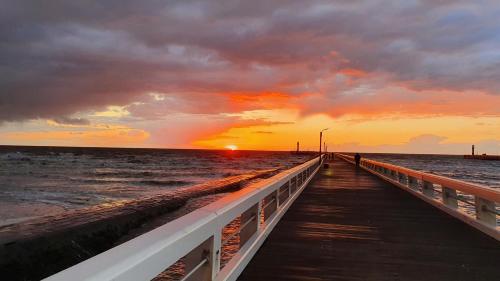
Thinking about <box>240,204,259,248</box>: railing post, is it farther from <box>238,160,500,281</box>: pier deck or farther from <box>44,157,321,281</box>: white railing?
<box>238,160,500,281</box>: pier deck

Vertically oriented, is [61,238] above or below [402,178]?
below

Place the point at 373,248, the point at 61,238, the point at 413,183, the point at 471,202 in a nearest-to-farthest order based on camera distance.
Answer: the point at 373,248
the point at 471,202
the point at 61,238
the point at 413,183

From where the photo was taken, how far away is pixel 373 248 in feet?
24.3

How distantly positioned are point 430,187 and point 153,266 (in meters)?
14.2

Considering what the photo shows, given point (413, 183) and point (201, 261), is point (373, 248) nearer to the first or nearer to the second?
point (201, 261)

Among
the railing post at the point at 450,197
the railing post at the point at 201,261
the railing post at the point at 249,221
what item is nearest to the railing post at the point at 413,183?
the railing post at the point at 450,197

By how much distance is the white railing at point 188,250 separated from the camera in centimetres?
227

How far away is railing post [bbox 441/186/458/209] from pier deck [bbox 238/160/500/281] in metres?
0.44

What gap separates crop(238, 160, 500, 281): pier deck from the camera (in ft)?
19.3

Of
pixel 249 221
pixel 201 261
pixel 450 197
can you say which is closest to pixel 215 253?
pixel 201 261

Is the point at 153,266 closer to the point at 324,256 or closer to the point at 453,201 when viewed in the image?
the point at 324,256

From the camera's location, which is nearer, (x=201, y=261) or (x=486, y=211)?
(x=201, y=261)

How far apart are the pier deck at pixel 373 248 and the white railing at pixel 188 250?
16.8 inches

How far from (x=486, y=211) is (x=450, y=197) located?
305 cm
